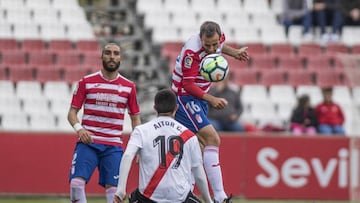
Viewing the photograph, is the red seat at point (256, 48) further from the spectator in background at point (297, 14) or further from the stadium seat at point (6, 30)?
the stadium seat at point (6, 30)

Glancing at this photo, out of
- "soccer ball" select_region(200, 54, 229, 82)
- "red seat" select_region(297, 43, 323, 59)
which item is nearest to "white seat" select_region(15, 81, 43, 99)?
"red seat" select_region(297, 43, 323, 59)

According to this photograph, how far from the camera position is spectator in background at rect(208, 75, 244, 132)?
65.2 ft

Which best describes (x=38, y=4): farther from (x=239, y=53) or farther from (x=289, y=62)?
(x=239, y=53)

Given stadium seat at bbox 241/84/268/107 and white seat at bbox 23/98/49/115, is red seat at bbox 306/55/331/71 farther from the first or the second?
white seat at bbox 23/98/49/115

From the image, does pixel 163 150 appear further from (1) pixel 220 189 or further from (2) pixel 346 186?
(2) pixel 346 186

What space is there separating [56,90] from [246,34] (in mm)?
4658

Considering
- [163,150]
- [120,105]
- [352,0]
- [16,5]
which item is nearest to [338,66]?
[352,0]

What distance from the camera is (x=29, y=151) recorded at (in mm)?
18984

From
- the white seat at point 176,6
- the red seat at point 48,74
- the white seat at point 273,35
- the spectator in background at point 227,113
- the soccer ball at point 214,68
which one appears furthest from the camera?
the white seat at point 273,35

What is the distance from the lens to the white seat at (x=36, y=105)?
21408 millimetres

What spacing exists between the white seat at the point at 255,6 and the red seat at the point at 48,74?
4.89m

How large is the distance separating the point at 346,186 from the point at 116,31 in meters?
6.68

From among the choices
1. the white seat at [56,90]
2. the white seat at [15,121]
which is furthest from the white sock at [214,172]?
the white seat at [56,90]

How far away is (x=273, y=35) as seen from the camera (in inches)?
976
